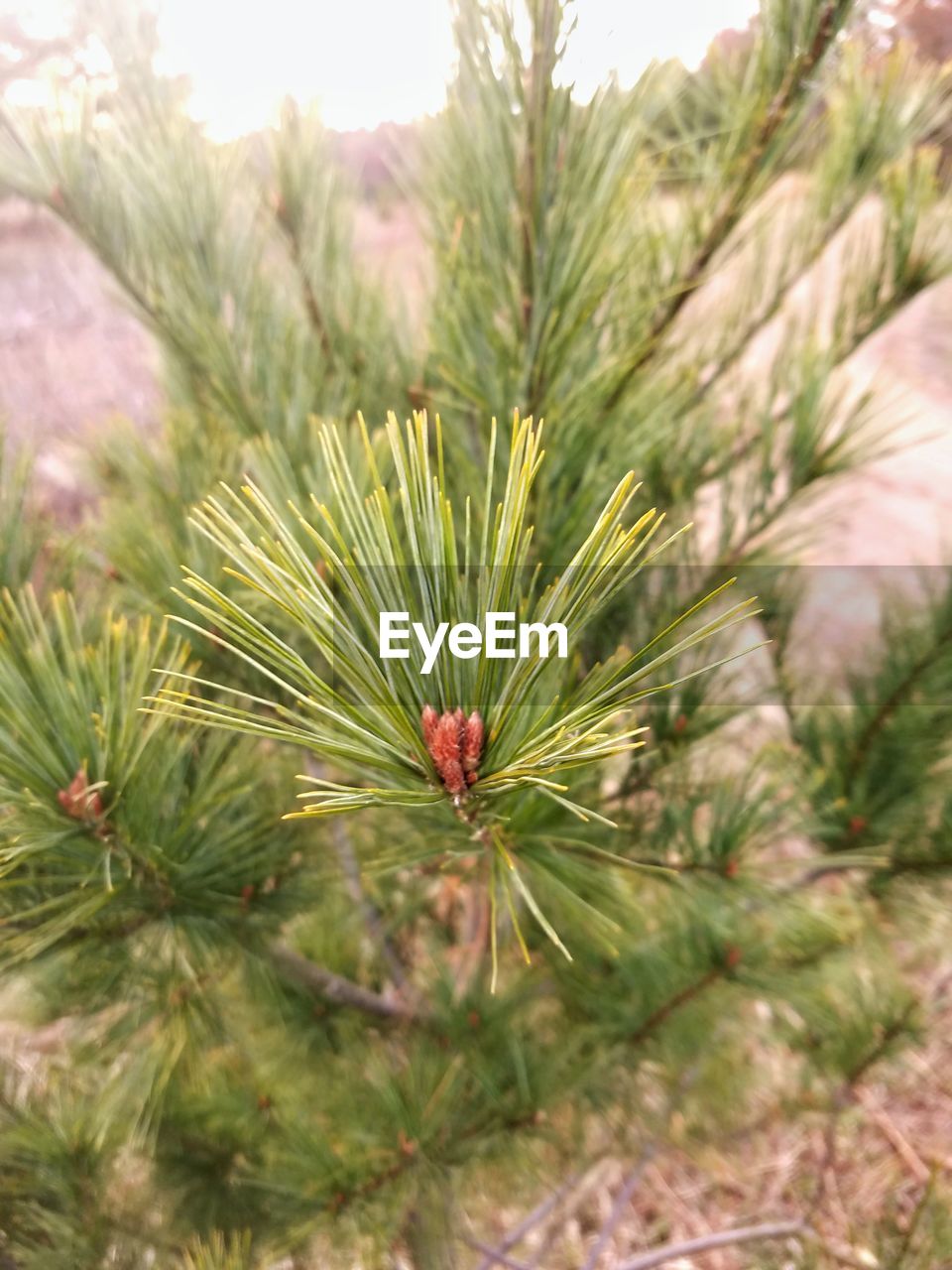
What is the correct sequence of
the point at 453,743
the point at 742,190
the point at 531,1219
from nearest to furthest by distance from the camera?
the point at 453,743 → the point at 742,190 → the point at 531,1219

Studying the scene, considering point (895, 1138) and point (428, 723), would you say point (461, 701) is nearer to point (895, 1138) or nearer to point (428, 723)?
point (428, 723)

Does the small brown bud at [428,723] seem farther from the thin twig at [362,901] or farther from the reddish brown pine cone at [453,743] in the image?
the thin twig at [362,901]

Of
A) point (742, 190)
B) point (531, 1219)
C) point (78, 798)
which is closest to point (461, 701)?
point (78, 798)

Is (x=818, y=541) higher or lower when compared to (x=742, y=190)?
lower

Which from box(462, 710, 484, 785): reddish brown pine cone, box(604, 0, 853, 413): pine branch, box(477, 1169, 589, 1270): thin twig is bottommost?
box(477, 1169, 589, 1270): thin twig

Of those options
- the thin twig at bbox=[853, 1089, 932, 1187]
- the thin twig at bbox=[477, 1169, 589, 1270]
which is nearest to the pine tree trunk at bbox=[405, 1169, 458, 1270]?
the thin twig at bbox=[477, 1169, 589, 1270]

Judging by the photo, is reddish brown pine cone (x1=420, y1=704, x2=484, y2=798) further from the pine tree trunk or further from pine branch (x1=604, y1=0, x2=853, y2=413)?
the pine tree trunk
